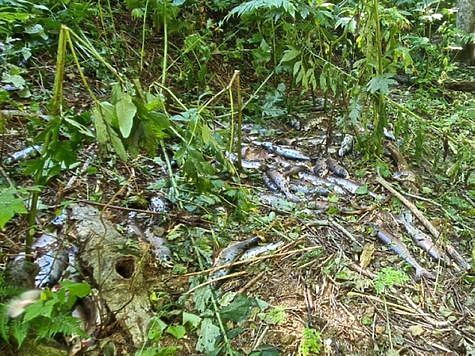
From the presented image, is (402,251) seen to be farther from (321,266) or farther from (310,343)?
(310,343)

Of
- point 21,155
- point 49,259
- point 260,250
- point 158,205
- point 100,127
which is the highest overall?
point 100,127

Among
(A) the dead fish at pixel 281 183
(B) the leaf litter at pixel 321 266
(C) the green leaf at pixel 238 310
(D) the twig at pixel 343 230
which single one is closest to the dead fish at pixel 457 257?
(B) the leaf litter at pixel 321 266

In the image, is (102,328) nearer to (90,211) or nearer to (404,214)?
(90,211)

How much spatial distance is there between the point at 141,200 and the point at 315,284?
815mm

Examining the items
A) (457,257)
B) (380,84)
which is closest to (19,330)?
(457,257)

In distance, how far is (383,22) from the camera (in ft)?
7.82

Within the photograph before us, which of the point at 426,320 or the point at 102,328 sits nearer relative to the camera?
the point at 102,328

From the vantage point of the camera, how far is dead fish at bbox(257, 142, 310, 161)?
8.80ft

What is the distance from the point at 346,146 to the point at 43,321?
6.28 ft

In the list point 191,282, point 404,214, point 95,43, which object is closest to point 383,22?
point 404,214

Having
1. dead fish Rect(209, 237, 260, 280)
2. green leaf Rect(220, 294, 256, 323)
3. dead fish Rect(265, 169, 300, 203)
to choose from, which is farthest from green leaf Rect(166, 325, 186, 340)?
dead fish Rect(265, 169, 300, 203)

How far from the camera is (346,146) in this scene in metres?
2.72

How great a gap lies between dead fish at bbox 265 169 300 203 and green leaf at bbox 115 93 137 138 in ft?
3.68

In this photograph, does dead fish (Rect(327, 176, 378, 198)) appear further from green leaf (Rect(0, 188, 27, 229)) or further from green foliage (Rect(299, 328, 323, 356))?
green leaf (Rect(0, 188, 27, 229))
